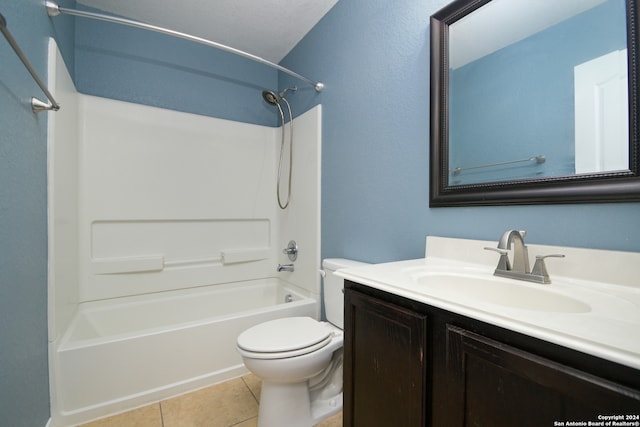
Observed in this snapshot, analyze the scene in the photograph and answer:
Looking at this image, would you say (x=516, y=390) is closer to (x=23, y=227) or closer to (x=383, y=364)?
(x=383, y=364)

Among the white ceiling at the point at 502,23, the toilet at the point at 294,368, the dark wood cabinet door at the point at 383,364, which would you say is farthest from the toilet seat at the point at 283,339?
the white ceiling at the point at 502,23

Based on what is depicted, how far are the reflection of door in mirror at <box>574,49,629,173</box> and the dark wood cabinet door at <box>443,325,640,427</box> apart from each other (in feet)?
2.09

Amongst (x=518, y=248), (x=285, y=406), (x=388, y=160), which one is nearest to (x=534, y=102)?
(x=518, y=248)

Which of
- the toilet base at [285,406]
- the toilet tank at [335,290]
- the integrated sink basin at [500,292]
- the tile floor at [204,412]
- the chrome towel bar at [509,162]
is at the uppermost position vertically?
the chrome towel bar at [509,162]

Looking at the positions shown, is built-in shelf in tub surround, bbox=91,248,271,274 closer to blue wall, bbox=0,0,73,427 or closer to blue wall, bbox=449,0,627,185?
blue wall, bbox=0,0,73,427

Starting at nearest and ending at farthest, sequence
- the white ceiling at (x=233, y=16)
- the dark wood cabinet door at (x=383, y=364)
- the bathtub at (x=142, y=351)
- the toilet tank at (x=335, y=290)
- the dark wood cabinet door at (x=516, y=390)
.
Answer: the dark wood cabinet door at (x=516, y=390) < the dark wood cabinet door at (x=383, y=364) < the bathtub at (x=142, y=351) < the toilet tank at (x=335, y=290) < the white ceiling at (x=233, y=16)

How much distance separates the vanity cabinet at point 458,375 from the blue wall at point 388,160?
52 cm

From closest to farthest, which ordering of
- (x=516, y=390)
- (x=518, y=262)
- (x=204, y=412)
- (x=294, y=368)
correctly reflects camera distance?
1. (x=516, y=390)
2. (x=518, y=262)
3. (x=294, y=368)
4. (x=204, y=412)

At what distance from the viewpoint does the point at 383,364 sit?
752 mm

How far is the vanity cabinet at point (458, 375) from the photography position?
42cm

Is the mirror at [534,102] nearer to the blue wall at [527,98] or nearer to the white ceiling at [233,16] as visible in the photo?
the blue wall at [527,98]

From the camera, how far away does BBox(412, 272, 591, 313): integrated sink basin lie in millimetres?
687

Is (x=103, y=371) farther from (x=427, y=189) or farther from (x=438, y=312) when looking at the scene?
(x=427, y=189)

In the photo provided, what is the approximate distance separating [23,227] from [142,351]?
0.81 m
